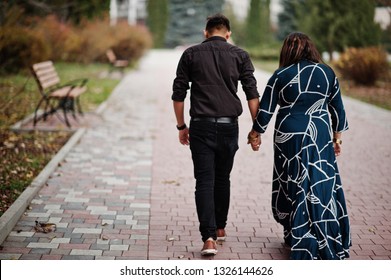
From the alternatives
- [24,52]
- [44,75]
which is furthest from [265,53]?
[44,75]

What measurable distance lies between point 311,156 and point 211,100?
2.72 feet

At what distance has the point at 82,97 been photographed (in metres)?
14.7

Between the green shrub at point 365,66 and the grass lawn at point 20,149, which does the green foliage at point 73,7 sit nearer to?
the grass lawn at point 20,149

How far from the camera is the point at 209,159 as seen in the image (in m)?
4.57

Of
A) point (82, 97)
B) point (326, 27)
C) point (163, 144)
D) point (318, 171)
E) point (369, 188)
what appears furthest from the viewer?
point (326, 27)

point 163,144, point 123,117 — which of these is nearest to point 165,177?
point 163,144

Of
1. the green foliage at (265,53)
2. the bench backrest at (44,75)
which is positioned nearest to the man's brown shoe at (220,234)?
the bench backrest at (44,75)

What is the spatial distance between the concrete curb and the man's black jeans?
167 cm

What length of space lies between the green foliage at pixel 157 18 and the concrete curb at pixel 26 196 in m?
24.7

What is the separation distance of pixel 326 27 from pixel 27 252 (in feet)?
76.0

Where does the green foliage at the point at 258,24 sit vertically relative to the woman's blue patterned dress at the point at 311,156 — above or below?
below

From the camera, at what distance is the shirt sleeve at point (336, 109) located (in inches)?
174

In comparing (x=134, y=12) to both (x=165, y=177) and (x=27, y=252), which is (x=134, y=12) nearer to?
(x=165, y=177)

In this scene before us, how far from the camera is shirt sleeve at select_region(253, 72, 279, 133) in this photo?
14.7 ft
